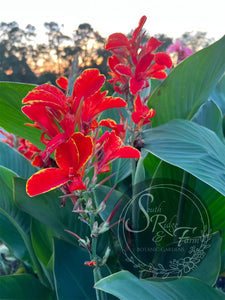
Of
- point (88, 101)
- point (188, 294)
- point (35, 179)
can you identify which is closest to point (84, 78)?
point (88, 101)

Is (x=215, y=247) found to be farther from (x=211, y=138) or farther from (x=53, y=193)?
(x=53, y=193)

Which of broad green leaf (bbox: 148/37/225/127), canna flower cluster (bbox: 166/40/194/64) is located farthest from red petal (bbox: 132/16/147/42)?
canna flower cluster (bbox: 166/40/194/64)

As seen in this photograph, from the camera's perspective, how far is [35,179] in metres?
0.47

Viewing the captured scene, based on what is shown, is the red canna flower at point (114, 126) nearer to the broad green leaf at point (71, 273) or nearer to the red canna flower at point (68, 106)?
the red canna flower at point (68, 106)

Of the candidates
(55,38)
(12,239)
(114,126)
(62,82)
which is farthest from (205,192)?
(55,38)

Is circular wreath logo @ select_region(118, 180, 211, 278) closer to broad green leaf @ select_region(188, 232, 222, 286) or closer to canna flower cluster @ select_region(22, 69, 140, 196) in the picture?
broad green leaf @ select_region(188, 232, 222, 286)

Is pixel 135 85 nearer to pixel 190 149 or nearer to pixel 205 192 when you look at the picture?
pixel 190 149

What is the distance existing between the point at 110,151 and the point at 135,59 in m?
0.31

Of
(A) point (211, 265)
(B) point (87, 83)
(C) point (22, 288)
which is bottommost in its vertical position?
(C) point (22, 288)

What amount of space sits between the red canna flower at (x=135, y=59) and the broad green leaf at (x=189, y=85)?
0.05m

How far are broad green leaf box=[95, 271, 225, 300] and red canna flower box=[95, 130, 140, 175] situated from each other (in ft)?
0.50

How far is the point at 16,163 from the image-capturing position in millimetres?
955

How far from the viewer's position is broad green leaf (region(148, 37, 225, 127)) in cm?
77

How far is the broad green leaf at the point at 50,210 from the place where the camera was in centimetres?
70
